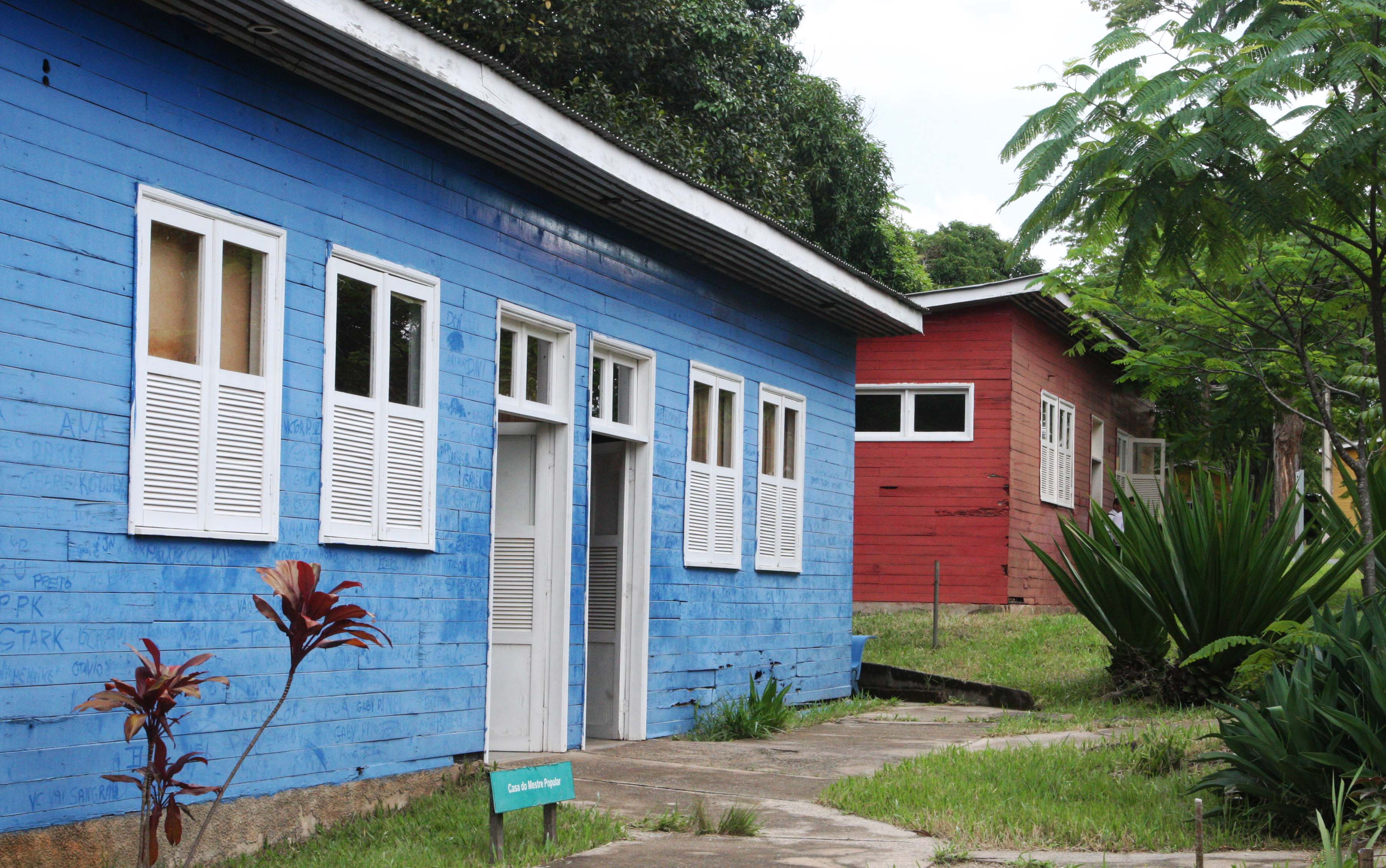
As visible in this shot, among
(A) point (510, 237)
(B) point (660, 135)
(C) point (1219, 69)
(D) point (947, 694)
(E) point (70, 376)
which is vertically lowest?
(D) point (947, 694)

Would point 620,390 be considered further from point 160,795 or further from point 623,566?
point 160,795

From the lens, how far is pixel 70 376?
18.5 ft

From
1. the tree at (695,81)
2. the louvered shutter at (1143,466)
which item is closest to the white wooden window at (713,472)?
the tree at (695,81)

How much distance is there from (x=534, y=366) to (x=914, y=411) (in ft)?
36.5

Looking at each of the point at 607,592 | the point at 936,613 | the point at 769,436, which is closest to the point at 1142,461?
the point at 936,613

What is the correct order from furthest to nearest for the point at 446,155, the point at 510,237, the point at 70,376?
the point at 510,237
the point at 446,155
the point at 70,376

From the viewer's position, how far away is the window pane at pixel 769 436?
1217 centimetres

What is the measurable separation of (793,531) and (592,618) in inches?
113

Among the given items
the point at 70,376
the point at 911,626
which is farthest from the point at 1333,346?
the point at 70,376

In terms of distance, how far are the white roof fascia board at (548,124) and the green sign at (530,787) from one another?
3.46m

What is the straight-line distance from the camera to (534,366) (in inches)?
361

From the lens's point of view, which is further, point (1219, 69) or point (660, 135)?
point (660, 135)

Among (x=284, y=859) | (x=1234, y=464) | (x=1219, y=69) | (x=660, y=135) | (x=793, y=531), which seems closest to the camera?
(x=284, y=859)

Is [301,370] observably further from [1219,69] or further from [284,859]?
[1219,69]
